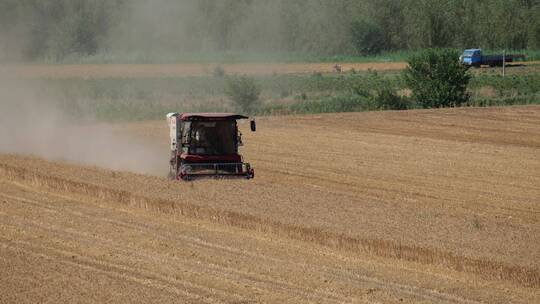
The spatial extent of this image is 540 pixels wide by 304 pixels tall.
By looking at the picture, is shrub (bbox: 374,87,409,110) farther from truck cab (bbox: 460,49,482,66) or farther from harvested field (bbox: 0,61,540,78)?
truck cab (bbox: 460,49,482,66)

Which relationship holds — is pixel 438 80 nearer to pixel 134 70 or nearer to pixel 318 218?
pixel 134 70

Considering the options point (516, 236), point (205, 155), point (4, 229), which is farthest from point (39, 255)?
point (205, 155)

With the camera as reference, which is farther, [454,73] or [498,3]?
[498,3]

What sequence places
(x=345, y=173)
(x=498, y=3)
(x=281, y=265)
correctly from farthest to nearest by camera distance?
(x=498, y=3)
(x=345, y=173)
(x=281, y=265)

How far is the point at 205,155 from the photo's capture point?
29.4 metres

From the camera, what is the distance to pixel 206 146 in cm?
2959

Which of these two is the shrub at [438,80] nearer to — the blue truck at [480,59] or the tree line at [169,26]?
the tree line at [169,26]

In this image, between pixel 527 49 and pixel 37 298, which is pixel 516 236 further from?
pixel 527 49

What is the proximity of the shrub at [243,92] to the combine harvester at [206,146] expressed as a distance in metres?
25.5

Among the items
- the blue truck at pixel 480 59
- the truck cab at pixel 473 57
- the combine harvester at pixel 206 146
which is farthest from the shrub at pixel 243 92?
the truck cab at pixel 473 57

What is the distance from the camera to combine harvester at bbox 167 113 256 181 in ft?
95.9

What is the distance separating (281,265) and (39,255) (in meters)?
4.13

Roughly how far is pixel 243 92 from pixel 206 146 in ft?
86.5

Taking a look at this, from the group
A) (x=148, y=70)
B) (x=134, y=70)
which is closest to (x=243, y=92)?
(x=148, y=70)
